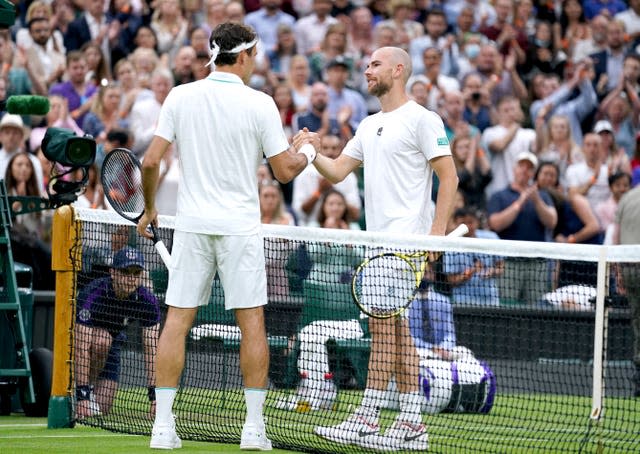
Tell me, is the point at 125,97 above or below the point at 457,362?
above

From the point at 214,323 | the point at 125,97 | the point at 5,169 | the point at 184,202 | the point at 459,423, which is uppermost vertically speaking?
the point at 125,97

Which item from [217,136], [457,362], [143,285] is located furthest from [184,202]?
[457,362]

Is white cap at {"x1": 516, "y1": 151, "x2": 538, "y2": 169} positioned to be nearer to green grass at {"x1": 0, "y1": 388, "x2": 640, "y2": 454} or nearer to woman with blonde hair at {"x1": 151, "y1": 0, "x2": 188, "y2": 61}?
woman with blonde hair at {"x1": 151, "y1": 0, "x2": 188, "y2": 61}

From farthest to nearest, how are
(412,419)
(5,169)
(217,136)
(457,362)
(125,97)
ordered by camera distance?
(125,97) → (5,169) → (457,362) → (412,419) → (217,136)

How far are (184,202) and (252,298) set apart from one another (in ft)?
2.15

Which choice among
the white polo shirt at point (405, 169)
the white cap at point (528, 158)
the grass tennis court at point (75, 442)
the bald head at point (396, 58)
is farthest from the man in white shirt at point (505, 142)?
the grass tennis court at point (75, 442)

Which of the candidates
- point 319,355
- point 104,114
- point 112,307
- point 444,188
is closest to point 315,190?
point 104,114

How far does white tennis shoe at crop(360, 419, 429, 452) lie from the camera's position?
7.80m

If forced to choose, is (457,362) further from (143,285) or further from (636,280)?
(143,285)

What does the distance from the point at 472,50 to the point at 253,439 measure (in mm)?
11447

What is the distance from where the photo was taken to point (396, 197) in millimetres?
8234

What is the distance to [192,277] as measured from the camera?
7.47 m

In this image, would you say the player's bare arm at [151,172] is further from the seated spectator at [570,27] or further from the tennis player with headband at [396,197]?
the seated spectator at [570,27]

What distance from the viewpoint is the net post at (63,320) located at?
8.71 m
